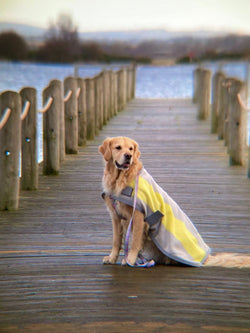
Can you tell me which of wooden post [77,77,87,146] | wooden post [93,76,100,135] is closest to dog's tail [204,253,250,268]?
wooden post [77,77,87,146]

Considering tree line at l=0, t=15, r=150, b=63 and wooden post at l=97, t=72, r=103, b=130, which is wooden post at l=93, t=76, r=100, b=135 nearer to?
wooden post at l=97, t=72, r=103, b=130

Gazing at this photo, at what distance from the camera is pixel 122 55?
96.1ft

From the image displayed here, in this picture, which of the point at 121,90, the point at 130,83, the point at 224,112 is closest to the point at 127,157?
the point at 224,112

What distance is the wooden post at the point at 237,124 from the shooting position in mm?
8609

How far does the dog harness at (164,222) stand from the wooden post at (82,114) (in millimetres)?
6058

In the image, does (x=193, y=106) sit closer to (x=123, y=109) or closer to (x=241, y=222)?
(x=123, y=109)

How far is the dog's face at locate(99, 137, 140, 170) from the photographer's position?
14.2 feet

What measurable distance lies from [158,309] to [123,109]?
14645mm

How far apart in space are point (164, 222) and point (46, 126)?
4.01m

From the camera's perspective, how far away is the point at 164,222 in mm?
4336

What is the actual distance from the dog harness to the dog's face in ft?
0.49

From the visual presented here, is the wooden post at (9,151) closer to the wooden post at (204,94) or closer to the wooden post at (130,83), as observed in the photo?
the wooden post at (204,94)

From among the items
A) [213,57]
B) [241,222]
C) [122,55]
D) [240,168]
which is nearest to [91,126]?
[240,168]

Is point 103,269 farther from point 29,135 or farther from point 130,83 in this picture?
point 130,83
